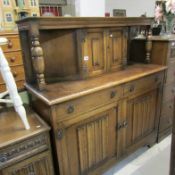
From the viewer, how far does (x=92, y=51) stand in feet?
4.64

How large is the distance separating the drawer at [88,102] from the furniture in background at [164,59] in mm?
669

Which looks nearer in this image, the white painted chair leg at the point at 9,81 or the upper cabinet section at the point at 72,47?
the white painted chair leg at the point at 9,81

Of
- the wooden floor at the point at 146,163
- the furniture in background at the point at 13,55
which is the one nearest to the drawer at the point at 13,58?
the furniture in background at the point at 13,55

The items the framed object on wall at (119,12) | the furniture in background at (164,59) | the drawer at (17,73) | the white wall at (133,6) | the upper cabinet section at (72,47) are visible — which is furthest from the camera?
the framed object on wall at (119,12)

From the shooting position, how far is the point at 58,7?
11.6 feet

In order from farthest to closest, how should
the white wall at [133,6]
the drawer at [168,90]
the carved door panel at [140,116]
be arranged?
the white wall at [133,6], the drawer at [168,90], the carved door panel at [140,116]

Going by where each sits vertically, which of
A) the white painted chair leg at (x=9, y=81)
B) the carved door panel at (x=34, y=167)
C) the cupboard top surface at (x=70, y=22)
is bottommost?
the carved door panel at (x=34, y=167)

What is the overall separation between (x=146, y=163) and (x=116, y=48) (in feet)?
3.82

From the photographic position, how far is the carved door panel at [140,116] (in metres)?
1.58

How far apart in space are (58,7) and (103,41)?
2525mm

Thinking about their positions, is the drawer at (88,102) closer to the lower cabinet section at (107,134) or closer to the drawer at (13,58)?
the lower cabinet section at (107,134)

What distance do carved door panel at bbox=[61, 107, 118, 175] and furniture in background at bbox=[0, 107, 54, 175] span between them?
0.45 feet

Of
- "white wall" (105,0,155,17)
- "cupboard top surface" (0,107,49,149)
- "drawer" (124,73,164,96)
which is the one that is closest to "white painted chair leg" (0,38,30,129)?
"cupboard top surface" (0,107,49,149)

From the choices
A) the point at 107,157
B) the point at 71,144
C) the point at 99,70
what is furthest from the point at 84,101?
the point at 107,157
